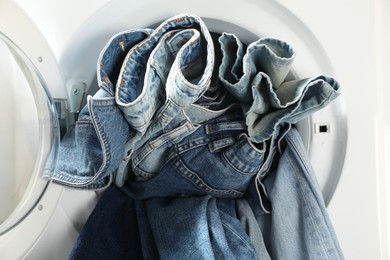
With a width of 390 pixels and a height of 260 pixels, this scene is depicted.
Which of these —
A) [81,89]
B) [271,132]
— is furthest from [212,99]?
[81,89]

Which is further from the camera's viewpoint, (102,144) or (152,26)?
(152,26)

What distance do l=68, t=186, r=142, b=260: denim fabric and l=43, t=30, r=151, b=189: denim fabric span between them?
0.04m

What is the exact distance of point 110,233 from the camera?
0.61m

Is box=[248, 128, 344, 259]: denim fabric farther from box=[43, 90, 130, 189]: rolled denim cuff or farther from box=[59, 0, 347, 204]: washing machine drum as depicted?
box=[43, 90, 130, 189]: rolled denim cuff

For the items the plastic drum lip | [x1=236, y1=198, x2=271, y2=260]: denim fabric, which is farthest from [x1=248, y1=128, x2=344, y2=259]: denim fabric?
the plastic drum lip

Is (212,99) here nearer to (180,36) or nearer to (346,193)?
(180,36)

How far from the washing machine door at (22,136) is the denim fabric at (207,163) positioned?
148 mm

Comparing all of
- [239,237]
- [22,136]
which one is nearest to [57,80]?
[22,136]

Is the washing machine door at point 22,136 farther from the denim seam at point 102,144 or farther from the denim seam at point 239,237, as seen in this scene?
the denim seam at point 239,237

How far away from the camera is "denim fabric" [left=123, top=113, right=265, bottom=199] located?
0.61 meters

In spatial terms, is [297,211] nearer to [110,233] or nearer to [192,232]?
[192,232]

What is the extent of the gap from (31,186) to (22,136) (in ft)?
0.26

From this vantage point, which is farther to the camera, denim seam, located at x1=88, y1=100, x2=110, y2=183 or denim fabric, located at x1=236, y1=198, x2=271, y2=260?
denim fabric, located at x1=236, y1=198, x2=271, y2=260

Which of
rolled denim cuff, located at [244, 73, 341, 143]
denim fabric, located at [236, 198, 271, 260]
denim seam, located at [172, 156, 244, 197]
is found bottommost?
denim fabric, located at [236, 198, 271, 260]
